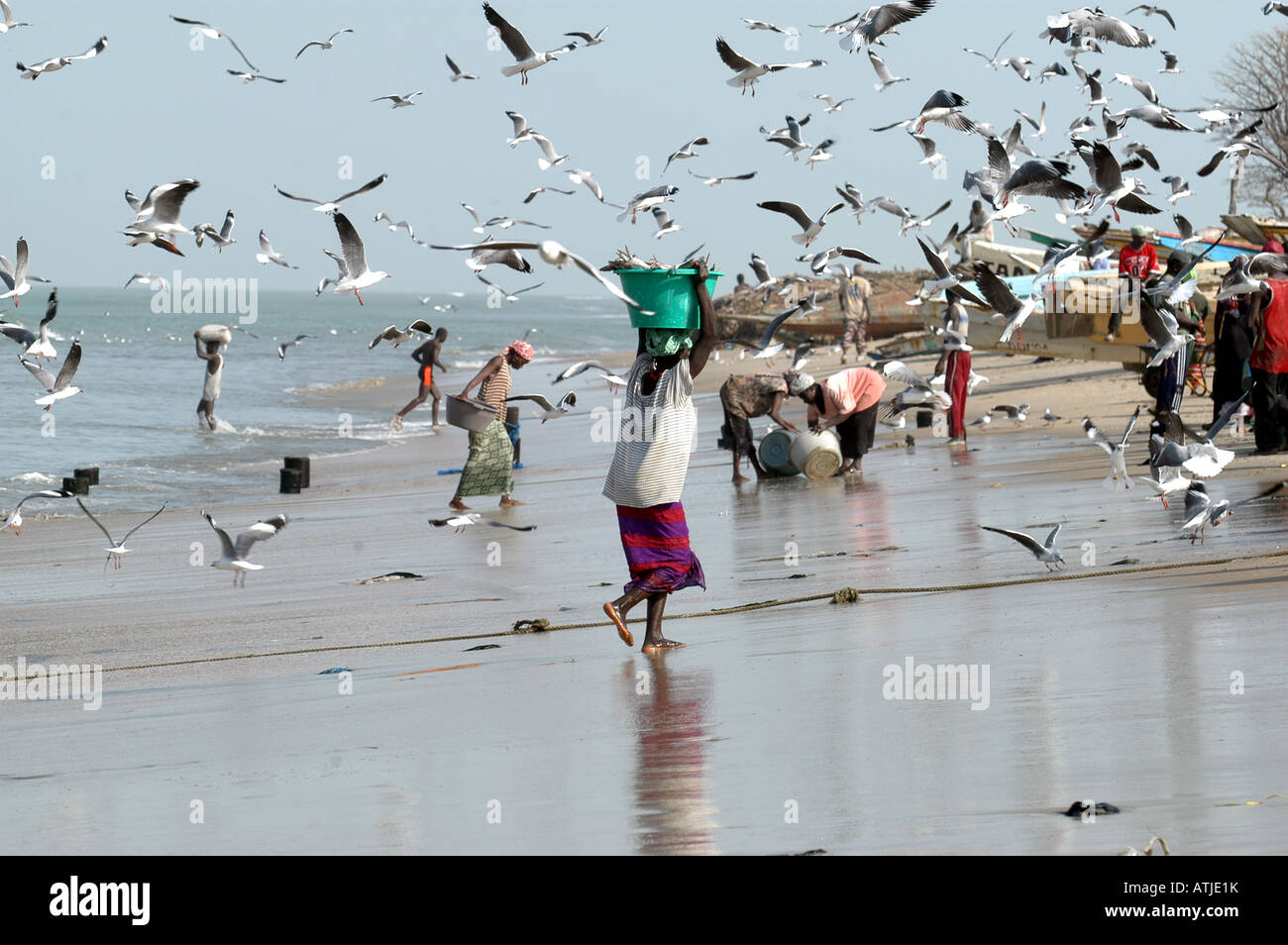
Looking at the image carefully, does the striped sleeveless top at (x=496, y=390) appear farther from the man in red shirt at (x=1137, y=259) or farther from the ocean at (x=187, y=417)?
the man in red shirt at (x=1137, y=259)

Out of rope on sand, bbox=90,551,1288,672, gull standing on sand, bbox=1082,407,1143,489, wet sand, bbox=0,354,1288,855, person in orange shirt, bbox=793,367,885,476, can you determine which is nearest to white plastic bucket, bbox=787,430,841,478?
person in orange shirt, bbox=793,367,885,476

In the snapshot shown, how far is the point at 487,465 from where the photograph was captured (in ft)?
45.4

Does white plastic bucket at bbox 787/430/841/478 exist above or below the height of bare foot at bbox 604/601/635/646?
above

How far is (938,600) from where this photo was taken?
7770mm

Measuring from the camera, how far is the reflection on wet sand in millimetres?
4145

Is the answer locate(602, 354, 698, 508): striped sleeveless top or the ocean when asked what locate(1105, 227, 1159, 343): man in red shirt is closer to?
the ocean

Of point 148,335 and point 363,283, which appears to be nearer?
point 363,283

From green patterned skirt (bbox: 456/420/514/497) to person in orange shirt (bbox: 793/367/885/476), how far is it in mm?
3029

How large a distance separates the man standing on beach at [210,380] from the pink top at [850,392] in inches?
515

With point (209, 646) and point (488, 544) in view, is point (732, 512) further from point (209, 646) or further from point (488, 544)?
point (209, 646)

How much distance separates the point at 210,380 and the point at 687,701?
2132cm

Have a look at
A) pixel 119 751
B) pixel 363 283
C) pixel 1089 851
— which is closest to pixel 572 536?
pixel 363 283

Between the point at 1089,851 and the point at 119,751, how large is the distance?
345cm
